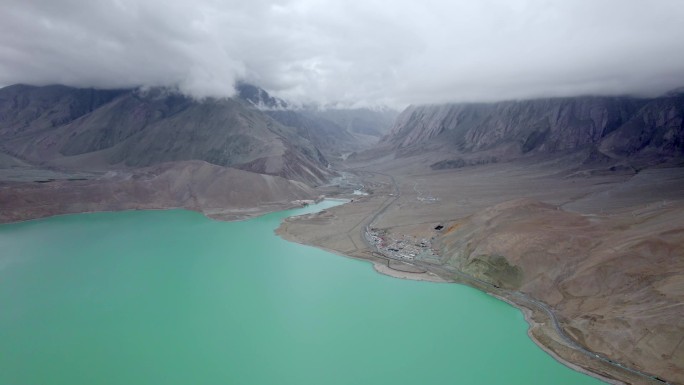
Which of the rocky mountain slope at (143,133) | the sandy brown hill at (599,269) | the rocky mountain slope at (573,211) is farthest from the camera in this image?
the rocky mountain slope at (143,133)

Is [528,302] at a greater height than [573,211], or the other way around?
[573,211]

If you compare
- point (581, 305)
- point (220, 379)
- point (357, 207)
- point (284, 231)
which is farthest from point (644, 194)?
point (220, 379)

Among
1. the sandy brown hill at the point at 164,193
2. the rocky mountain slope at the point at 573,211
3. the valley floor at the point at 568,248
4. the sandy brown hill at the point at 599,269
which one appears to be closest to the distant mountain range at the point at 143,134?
the sandy brown hill at the point at 164,193

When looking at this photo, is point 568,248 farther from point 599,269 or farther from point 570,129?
point 570,129

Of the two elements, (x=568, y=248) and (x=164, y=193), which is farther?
(x=164, y=193)

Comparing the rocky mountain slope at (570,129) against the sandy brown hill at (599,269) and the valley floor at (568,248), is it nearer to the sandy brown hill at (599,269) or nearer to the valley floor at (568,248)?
the valley floor at (568,248)

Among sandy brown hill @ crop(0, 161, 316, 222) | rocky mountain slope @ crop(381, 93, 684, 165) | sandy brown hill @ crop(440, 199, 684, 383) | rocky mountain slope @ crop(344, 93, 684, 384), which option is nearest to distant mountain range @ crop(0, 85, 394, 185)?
sandy brown hill @ crop(0, 161, 316, 222)

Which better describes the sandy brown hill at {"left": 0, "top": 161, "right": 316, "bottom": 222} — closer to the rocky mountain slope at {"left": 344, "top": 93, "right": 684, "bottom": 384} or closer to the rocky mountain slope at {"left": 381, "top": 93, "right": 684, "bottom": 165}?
the rocky mountain slope at {"left": 344, "top": 93, "right": 684, "bottom": 384}

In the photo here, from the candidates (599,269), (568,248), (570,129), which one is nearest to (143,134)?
(570,129)

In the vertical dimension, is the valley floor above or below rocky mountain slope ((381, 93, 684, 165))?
below
